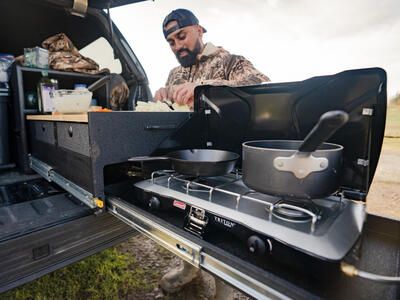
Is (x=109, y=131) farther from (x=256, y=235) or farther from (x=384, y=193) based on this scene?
(x=384, y=193)

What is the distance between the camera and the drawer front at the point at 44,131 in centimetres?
119

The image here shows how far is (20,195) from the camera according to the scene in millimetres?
1139

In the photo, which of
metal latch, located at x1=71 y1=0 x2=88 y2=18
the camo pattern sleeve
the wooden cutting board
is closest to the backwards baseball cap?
the camo pattern sleeve

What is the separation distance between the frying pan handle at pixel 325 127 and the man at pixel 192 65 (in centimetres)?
98

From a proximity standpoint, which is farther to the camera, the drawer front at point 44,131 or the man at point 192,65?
the man at point 192,65

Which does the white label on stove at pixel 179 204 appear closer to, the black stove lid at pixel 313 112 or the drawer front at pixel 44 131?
the black stove lid at pixel 313 112

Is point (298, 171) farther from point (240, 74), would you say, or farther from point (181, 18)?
point (181, 18)

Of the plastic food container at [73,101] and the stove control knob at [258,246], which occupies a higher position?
the plastic food container at [73,101]

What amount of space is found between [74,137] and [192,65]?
4.08 ft

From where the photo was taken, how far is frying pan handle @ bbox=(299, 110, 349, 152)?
40 cm

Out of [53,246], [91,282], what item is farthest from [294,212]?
[91,282]

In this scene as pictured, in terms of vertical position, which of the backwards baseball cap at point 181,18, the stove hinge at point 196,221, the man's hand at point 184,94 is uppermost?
the backwards baseball cap at point 181,18

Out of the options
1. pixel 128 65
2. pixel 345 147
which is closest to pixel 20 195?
pixel 128 65

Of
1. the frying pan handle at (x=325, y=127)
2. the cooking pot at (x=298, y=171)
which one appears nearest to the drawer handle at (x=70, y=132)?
the cooking pot at (x=298, y=171)
